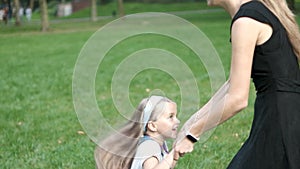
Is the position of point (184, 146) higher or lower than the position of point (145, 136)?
higher

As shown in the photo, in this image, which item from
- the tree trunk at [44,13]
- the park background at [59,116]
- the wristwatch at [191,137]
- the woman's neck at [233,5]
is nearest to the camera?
the wristwatch at [191,137]

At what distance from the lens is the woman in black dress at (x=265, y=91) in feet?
9.29

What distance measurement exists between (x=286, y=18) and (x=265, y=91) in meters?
0.35

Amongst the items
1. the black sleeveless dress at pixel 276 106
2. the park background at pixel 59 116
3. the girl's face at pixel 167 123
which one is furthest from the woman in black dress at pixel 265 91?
the park background at pixel 59 116

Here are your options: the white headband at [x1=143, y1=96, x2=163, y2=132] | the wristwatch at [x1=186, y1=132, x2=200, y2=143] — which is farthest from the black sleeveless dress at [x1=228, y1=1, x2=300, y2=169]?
the white headband at [x1=143, y1=96, x2=163, y2=132]

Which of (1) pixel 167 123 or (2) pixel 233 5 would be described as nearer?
(2) pixel 233 5

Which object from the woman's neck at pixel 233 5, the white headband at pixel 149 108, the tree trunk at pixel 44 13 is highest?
the woman's neck at pixel 233 5

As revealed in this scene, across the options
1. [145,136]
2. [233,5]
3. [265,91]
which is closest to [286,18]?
[233,5]

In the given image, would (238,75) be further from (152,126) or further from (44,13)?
(44,13)

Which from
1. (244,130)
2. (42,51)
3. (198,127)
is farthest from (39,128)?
(42,51)

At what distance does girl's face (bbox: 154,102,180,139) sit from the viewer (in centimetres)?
362

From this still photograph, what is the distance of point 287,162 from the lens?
3.03 metres

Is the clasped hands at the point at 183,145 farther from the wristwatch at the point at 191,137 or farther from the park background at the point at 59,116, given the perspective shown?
the park background at the point at 59,116

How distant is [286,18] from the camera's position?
3021 mm
